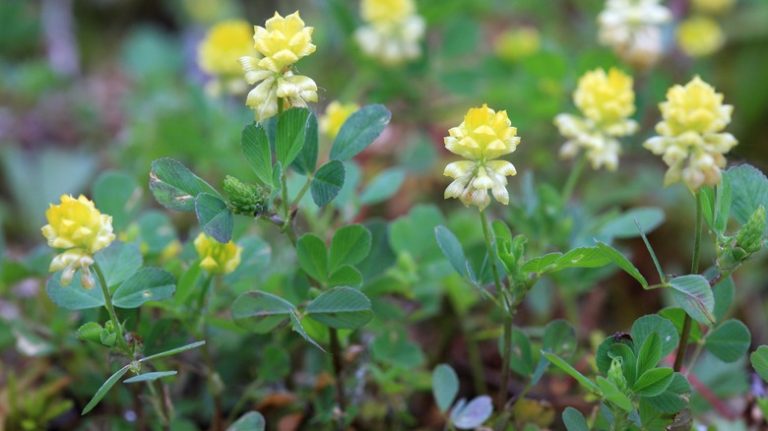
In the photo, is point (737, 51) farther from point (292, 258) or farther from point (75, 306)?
point (75, 306)

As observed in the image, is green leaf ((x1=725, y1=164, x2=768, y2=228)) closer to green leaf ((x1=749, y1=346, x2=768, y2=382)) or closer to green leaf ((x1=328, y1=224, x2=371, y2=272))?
green leaf ((x1=749, y1=346, x2=768, y2=382))

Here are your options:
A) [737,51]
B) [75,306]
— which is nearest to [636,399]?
[75,306]

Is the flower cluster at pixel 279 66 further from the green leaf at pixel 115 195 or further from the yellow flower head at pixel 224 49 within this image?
the yellow flower head at pixel 224 49

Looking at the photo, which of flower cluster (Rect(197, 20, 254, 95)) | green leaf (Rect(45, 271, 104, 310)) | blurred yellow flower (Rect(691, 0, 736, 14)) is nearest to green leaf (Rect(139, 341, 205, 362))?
green leaf (Rect(45, 271, 104, 310))

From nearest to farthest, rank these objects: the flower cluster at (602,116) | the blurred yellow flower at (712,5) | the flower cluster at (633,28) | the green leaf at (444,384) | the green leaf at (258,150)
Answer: the green leaf at (258,150)
the green leaf at (444,384)
the flower cluster at (602,116)
the flower cluster at (633,28)
the blurred yellow flower at (712,5)

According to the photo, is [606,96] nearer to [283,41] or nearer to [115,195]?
[283,41]

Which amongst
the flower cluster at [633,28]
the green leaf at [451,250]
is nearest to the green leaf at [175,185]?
the green leaf at [451,250]
